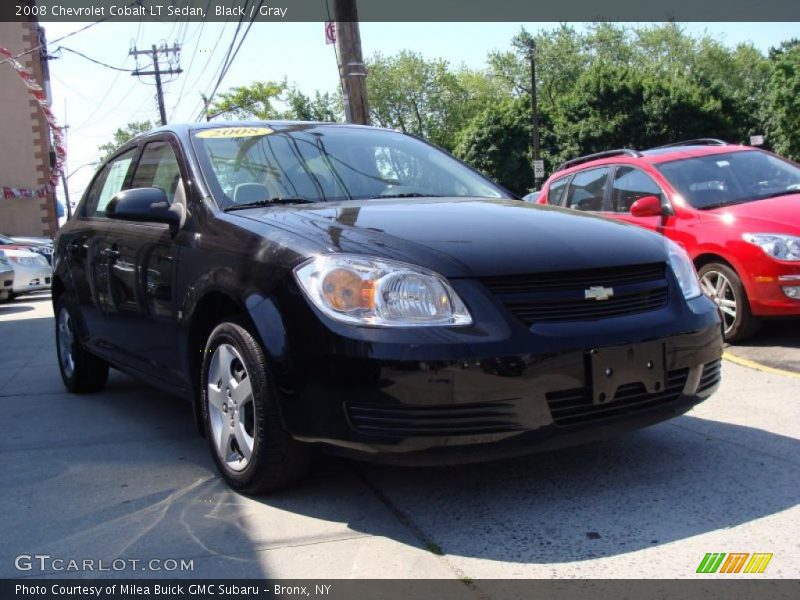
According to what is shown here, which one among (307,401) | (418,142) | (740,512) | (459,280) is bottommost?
(740,512)

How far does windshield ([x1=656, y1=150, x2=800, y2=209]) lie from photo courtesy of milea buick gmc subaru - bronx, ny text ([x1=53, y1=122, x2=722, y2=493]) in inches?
130

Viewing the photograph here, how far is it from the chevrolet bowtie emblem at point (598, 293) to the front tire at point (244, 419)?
1200 mm

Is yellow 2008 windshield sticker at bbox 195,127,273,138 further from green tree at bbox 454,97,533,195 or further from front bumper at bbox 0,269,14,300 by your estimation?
green tree at bbox 454,97,533,195

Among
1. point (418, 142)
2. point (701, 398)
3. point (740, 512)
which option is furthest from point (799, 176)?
point (740, 512)

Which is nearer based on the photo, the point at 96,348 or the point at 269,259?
the point at 269,259

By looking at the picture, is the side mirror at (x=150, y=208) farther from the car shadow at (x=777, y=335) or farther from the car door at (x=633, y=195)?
the car shadow at (x=777, y=335)

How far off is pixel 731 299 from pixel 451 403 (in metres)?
4.05

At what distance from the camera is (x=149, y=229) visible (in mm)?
4164

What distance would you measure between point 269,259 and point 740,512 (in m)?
1.95

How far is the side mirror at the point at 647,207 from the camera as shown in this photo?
6.45 metres

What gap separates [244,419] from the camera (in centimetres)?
326

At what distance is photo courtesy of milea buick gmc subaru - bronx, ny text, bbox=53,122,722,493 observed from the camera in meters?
2.76

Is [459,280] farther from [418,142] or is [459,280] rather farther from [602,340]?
[418,142]

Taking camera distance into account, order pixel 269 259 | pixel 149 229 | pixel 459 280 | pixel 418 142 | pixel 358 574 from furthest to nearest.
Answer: pixel 418 142
pixel 149 229
pixel 269 259
pixel 459 280
pixel 358 574
